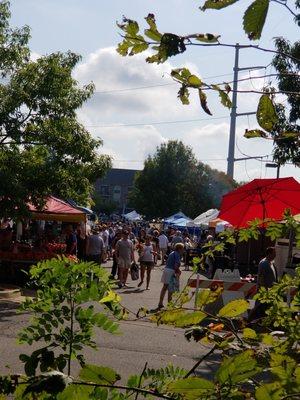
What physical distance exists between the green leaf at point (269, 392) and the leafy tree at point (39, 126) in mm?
15783

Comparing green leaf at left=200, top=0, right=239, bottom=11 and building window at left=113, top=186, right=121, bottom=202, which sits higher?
building window at left=113, top=186, right=121, bottom=202

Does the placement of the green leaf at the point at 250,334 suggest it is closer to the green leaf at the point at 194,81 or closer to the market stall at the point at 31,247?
the green leaf at the point at 194,81

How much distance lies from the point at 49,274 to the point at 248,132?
28.2 inches

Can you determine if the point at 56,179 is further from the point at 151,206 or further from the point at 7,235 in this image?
the point at 151,206

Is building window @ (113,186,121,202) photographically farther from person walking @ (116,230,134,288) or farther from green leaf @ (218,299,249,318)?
green leaf @ (218,299,249,318)

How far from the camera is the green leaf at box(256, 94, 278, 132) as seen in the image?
6.92ft

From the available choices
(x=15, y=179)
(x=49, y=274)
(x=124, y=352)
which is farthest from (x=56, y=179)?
(x=49, y=274)

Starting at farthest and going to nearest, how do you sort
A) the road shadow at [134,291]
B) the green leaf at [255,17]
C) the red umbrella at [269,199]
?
the road shadow at [134,291] → the red umbrella at [269,199] → the green leaf at [255,17]

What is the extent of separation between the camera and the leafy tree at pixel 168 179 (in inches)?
3221

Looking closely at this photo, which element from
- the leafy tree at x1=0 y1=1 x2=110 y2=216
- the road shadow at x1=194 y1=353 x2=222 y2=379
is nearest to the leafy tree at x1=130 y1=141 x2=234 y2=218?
the leafy tree at x1=0 y1=1 x2=110 y2=216

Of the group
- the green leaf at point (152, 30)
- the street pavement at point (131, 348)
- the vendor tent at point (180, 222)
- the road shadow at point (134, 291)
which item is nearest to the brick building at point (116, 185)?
the vendor tent at point (180, 222)

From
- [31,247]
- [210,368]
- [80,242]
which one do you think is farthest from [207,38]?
[80,242]

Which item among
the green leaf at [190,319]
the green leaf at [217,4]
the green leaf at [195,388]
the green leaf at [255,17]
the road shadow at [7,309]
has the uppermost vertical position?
the green leaf at [217,4]

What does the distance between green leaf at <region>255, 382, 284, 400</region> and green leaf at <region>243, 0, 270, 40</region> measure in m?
0.80
